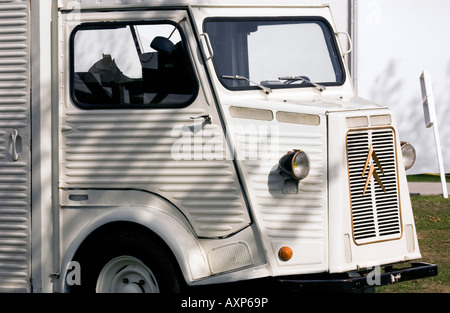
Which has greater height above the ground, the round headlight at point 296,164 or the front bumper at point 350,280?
the round headlight at point 296,164

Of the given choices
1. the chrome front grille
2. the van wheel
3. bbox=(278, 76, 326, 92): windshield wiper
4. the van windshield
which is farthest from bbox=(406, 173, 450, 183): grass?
the van wheel

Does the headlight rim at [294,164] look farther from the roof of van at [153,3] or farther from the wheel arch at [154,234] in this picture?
the roof of van at [153,3]

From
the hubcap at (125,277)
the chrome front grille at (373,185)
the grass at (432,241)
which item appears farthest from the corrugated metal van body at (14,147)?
the grass at (432,241)

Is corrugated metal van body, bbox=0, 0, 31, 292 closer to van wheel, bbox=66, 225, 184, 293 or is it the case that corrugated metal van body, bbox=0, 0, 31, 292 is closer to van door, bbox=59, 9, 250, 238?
van door, bbox=59, 9, 250, 238

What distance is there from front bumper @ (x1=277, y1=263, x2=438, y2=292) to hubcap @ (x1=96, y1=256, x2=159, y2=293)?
3.39 ft

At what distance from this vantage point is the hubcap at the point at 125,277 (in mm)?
6551

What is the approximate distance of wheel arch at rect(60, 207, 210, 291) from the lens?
6285 millimetres

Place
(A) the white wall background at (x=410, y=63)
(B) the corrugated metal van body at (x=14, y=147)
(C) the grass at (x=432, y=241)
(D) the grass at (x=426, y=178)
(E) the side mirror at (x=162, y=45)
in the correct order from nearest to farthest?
(E) the side mirror at (x=162, y=45) → (B) the corrugated metal van body at (x=14, y=147) → (C) the grass at (x=432, y=241) → (D) the grass at (x=426, y=178) → (A) the white wall background at (x=410, y=63)

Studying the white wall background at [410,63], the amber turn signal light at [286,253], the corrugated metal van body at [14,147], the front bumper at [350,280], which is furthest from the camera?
the white wall background at [410,63]

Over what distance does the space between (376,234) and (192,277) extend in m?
1.42

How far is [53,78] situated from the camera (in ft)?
22.4

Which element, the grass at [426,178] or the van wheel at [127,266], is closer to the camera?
the van wheel at [127,266]

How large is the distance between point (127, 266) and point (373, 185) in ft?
6.48

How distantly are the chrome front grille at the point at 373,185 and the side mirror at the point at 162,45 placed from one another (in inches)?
59.2
